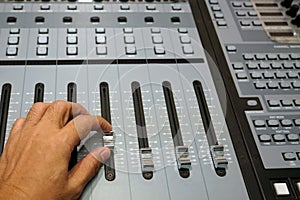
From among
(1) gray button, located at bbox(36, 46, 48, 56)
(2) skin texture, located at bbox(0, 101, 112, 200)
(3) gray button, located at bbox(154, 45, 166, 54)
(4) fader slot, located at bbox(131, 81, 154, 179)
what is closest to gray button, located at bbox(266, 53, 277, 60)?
(3) gray button, located at bbox(154, 45, 166, 54)

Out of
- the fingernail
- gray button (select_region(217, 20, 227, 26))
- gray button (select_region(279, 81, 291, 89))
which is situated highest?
gray button (select_region(217, 20, 227, 26))

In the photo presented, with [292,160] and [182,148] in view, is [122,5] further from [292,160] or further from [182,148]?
[292,160]

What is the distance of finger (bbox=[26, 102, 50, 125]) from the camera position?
104 centimetres

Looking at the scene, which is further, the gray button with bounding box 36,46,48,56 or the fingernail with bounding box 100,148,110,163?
the gray button with bounding box 36,46,48,56

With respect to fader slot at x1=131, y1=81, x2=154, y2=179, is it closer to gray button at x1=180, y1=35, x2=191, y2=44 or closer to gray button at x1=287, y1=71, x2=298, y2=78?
gray button at x1=180, y1=35, x2=191, y2=44

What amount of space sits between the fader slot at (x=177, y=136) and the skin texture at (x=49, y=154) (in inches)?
6.7

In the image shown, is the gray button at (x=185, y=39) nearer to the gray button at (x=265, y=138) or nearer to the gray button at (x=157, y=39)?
the gray button at (x=157, y=39)

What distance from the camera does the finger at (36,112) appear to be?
3.40ft

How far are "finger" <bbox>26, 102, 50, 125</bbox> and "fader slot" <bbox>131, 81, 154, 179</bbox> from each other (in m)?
0.24

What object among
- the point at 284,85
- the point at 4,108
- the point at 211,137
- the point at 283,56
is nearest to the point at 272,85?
the point at 284,85

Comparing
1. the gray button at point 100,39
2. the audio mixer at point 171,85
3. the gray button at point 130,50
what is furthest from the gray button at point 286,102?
the gray button at point 100,39

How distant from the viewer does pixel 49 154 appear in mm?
937

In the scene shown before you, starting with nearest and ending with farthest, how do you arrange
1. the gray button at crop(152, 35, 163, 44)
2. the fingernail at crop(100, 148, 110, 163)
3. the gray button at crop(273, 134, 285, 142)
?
1. the fingernail at crop(100, 148, 110, 163)
2. the gray button at crop(273, 134, 285, 142)
3. the gray button at crop(152, 35, 163, 44)

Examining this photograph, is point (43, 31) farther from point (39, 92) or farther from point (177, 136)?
point (177, 136)
